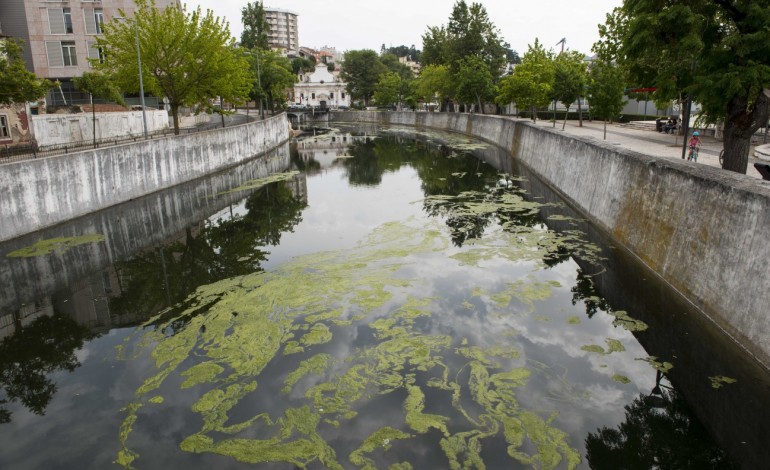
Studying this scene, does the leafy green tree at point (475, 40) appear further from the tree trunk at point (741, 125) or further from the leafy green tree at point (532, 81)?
the tree trunk at point (741, 125)

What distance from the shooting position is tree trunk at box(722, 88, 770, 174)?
15.8m

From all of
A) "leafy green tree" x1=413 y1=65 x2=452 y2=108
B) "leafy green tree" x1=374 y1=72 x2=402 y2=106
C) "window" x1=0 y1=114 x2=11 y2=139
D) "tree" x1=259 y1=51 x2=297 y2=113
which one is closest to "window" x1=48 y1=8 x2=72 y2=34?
"tree" x1=259 y1=51 x2=297 y2=113

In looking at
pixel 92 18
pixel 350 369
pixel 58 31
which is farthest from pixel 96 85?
pixel 350 369

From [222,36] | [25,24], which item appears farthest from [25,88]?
[25,24]

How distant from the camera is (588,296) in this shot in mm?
14281

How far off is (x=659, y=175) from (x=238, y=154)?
3315cm

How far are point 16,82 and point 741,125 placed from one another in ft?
92.1

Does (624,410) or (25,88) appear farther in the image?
(25,88)

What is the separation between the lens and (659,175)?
1525 centimetres

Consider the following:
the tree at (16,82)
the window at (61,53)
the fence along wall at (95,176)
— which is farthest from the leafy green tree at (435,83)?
Result: the tree at (16,82)

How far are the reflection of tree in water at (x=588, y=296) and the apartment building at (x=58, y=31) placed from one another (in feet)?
174

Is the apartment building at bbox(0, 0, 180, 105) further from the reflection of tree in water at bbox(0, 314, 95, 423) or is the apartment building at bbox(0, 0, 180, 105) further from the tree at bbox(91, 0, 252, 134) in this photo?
the reflection of tree in water at bbox(0, 314, 95, 423)

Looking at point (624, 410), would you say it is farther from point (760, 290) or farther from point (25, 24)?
point (25, 24)

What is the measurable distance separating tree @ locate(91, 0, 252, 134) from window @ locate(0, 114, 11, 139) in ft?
22.9
